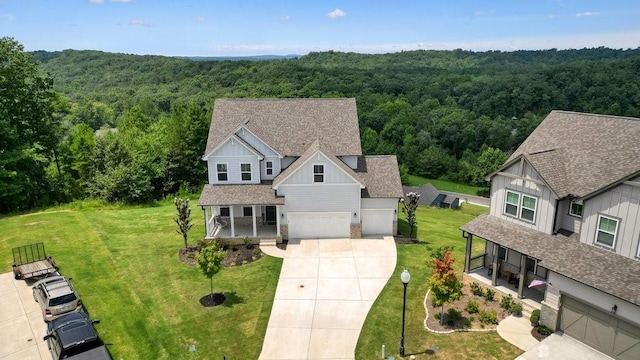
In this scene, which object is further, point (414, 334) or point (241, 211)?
point (241, 211)

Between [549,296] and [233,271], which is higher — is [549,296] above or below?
above

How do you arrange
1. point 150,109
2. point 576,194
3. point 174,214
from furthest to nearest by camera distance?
point 150,109 < point 174,214 < point 576,194

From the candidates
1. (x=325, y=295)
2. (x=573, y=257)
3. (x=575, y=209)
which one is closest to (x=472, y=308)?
(x=573, y=257)

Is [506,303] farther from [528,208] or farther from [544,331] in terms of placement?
[528,208]

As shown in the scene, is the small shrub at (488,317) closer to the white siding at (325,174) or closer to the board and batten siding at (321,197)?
the board and batten siding at (321,197)

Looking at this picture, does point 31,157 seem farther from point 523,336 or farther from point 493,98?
point 493,98

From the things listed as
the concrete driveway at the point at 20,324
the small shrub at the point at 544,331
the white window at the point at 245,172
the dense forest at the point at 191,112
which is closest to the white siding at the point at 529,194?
the small shrub at the point at 544,331

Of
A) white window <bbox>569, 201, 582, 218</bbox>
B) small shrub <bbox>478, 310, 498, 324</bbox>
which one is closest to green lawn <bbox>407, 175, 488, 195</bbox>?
white window <bbox>569, 201, 582, 218</bbox>

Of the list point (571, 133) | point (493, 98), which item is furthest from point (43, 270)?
point (493, 98)
